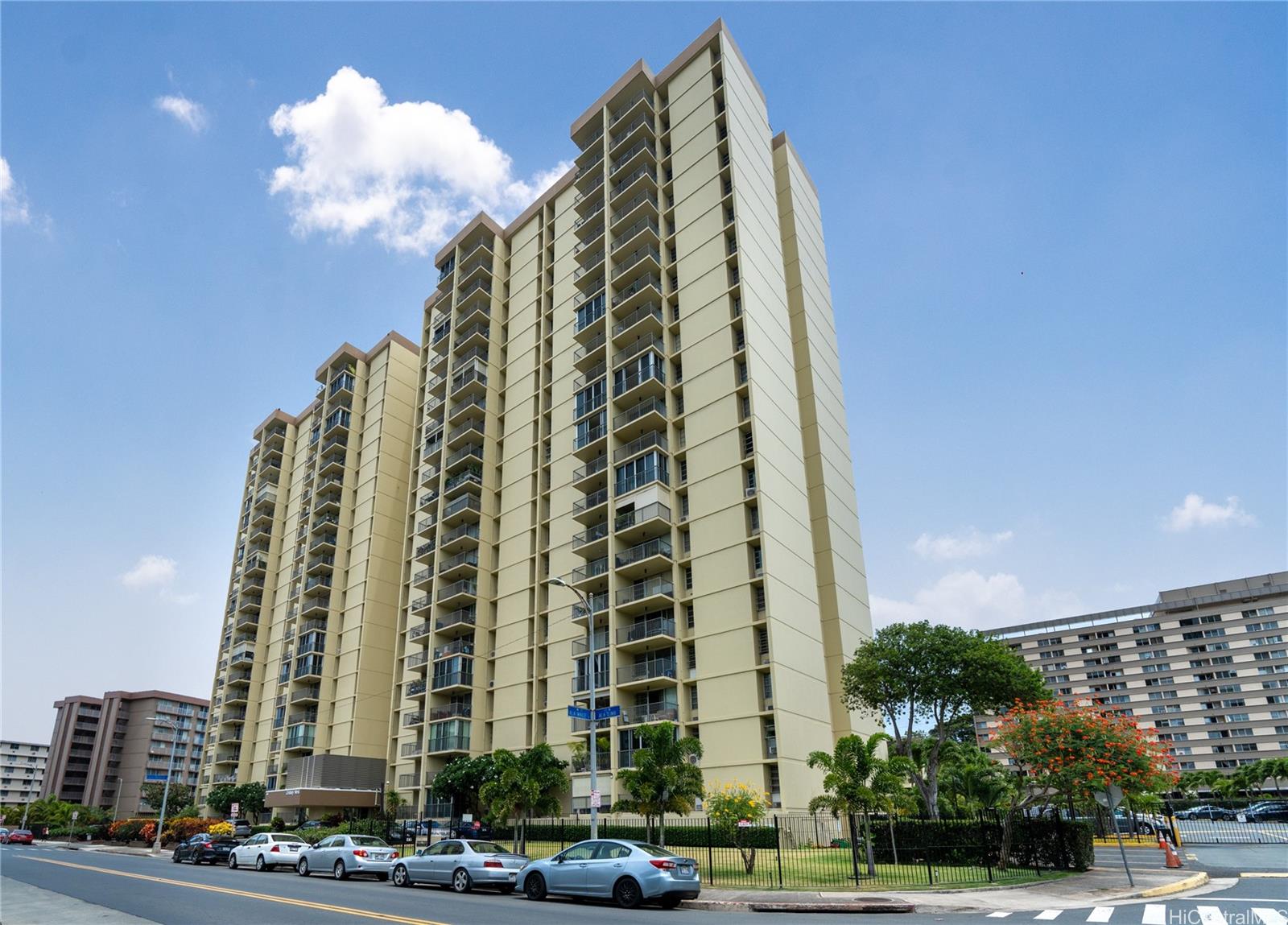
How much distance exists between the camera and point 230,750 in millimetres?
77562

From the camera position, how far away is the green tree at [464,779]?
155ft

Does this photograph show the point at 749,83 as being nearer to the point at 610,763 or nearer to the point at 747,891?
the point at 610,763

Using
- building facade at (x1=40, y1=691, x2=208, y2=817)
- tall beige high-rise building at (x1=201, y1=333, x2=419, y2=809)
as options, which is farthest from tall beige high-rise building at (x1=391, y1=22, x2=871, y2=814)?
building facade at (x1=40, y1=691, x2=208, y2=817)

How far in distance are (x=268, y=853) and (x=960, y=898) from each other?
25.5m

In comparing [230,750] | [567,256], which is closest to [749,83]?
[567,256]

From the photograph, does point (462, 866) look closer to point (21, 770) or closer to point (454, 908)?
point (454, 908)

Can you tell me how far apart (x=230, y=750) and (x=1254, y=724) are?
127620 mm

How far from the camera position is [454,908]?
57.9 feet

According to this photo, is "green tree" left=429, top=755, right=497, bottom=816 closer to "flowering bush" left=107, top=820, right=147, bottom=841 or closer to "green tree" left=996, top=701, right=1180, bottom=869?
"green tree" left=996, top=701, right=1180, bottom=869

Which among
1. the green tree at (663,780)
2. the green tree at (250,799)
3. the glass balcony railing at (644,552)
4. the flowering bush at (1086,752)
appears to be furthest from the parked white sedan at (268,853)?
the green tree at (250,799)

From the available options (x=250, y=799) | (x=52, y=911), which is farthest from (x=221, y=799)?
(x=52, y=911)

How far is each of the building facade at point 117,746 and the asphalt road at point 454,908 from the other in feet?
434

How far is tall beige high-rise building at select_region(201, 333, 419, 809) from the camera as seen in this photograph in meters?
65.4

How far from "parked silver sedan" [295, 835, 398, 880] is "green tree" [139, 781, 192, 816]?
54966 millimetres
